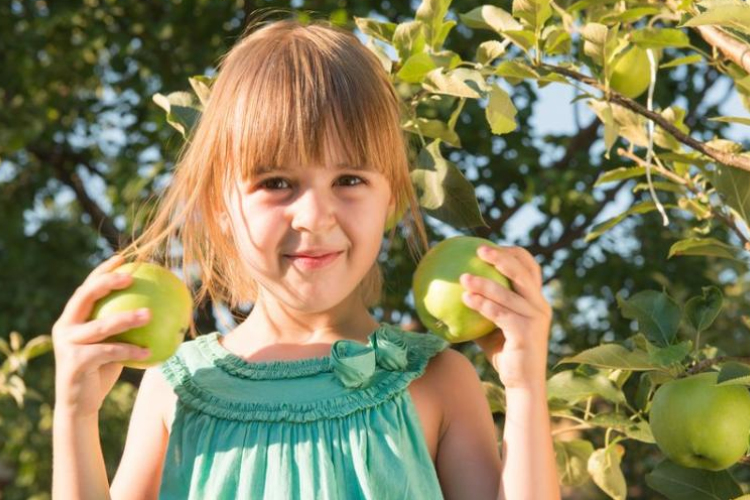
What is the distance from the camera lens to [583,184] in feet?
8.92

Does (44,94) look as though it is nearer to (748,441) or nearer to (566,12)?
(566,12)

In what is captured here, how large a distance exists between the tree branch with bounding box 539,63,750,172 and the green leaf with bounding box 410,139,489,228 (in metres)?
0.16

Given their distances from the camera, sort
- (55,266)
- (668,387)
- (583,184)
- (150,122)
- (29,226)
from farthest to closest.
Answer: (29,226), (55,266), (150,122), (583,184), (668,387)

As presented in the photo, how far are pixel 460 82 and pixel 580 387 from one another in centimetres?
39

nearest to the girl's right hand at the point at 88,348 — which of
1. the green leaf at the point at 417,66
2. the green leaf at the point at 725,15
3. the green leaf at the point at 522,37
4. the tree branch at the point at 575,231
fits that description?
the green leaf at the point at 417,66

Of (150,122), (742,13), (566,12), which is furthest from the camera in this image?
(150,122)

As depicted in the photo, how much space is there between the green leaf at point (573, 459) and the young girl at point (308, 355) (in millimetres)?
364

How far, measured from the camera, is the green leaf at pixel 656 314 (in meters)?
1.34

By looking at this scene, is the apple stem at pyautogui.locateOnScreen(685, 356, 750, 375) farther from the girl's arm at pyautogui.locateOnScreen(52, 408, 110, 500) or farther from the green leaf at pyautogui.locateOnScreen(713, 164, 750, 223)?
the girl's arm at pyautogui.locateOnScreen(52, 408, 110, 500)

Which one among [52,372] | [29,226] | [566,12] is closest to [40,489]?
[52,372]

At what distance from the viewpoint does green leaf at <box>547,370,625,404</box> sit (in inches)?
53.9

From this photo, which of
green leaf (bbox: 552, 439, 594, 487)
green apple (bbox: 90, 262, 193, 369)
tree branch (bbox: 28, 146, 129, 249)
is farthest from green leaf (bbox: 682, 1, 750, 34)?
tree branch (bbox: 28, 146, 129, 249)

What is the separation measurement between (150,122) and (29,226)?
80cm

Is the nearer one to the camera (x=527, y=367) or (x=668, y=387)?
(x=527, y=367)
